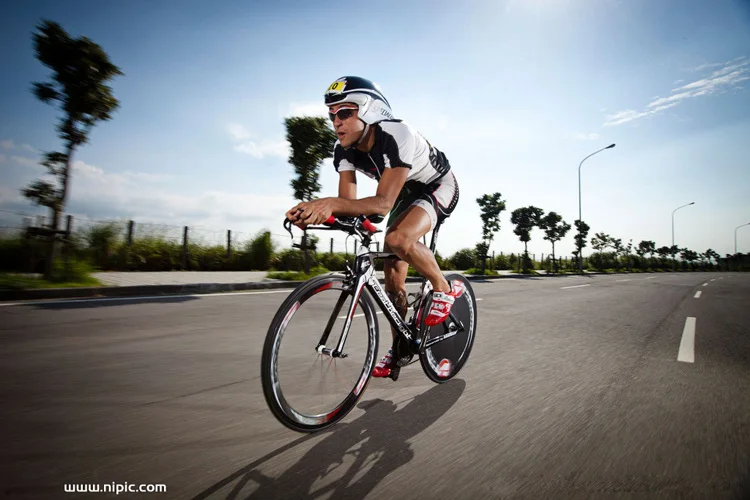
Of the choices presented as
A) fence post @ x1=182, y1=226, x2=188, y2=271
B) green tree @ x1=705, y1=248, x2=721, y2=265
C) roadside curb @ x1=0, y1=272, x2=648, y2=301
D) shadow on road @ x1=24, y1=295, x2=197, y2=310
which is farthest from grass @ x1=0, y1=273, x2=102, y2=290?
green tree @ x1=705, y1=248, x2=721, y2=265

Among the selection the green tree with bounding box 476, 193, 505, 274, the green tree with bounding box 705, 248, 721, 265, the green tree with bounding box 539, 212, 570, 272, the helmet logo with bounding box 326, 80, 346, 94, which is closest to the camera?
the helmet logo with bounding box 326, 80, 346, 94

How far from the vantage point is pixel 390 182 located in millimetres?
2264

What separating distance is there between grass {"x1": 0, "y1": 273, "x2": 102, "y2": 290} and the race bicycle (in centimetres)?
745

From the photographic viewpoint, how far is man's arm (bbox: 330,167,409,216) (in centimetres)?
199

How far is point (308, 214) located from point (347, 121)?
0.97 meters

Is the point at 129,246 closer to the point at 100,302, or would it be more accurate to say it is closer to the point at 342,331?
the point at 100,302

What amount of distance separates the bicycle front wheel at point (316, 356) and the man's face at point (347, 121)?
0.97 metres

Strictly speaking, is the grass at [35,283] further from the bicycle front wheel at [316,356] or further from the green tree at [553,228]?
the green tree at [553,228]

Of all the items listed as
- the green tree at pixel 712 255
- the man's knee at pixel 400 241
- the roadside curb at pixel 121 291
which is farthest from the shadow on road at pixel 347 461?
the green tree at pixel 712 255

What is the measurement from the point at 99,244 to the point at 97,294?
289 inches

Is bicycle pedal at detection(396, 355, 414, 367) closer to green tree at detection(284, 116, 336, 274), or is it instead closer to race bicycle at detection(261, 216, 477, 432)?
race bicycle at detection(261, 216, 477, 432)

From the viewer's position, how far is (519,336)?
464cm

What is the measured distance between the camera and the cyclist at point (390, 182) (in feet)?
7.22

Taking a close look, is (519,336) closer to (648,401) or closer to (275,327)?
(648,401)
